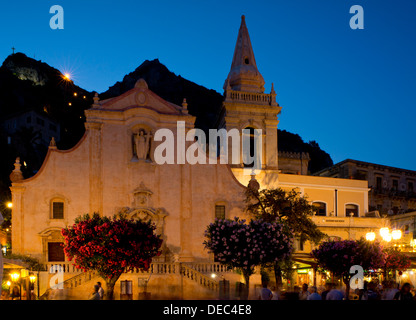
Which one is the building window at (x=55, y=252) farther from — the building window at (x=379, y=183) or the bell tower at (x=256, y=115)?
the building window at (x=379, y=183)

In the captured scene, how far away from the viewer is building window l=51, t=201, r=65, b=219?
32.5 metres

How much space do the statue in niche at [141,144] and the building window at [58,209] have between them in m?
5.81

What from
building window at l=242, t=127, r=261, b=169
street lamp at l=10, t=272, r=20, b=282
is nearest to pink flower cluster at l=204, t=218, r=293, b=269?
street lamp at l=10, t=272, r=20, b=282

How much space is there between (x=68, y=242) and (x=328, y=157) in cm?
8780

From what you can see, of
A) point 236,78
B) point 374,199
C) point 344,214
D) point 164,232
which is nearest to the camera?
point 164,232

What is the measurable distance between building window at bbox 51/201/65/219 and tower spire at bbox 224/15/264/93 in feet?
55.1

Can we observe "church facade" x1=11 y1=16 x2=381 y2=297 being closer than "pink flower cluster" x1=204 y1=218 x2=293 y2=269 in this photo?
No

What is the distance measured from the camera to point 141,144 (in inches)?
1334

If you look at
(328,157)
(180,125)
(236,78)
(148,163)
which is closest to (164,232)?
(148,163)

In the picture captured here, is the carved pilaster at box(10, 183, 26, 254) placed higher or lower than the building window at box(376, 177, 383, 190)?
lower

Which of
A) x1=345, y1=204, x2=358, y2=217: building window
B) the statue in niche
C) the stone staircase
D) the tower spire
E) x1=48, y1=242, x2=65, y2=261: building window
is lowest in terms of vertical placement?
the stone staircase

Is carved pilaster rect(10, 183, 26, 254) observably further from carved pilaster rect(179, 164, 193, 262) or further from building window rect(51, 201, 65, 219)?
carved pilaster rect(179, 164, 193, 262)
